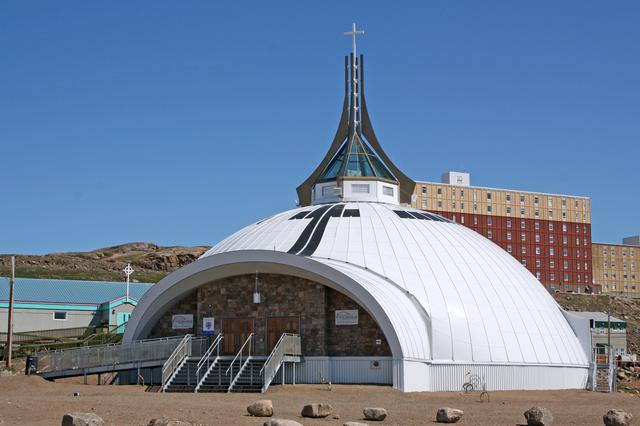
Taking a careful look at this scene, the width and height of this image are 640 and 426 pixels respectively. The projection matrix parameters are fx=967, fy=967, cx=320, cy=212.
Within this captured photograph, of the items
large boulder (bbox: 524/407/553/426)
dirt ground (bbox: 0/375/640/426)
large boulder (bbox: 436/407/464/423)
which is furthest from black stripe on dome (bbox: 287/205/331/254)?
large boulder (bbox: 524/407/553/426)

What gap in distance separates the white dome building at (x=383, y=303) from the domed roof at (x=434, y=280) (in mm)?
53

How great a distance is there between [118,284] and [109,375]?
30730 mm

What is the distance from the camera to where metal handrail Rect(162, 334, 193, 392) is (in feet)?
107

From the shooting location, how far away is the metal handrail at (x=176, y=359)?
3262 centimetres

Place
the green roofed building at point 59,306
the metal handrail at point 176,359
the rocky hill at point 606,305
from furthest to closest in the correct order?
the rocky hill at point 606,305, the green roofed building at point 59,306, the metal handrail at point 176,359

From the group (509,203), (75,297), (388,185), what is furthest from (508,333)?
(509,203)

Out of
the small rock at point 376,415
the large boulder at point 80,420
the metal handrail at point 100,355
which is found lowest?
the small rock at point 376,415

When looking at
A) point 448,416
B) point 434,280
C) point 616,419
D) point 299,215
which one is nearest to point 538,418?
point 616,419

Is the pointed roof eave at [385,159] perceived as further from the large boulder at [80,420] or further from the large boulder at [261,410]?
the large boulder at [80,420]

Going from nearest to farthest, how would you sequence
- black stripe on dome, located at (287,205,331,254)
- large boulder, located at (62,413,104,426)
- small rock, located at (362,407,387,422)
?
1. large boulder, located at (62,413,104,426)
2. small rock, located at (362,407,387,422)
3. black stripe on dome, located at (287,205,331,254)

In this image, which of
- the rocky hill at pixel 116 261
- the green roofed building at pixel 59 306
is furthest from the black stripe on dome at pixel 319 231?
A: the rocky hill at pixel 116 261

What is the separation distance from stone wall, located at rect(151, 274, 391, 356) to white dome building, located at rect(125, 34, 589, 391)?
4 cm

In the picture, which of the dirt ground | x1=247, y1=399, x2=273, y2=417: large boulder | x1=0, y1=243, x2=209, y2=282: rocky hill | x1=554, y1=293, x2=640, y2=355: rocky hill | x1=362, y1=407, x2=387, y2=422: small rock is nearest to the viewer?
the dirt ground

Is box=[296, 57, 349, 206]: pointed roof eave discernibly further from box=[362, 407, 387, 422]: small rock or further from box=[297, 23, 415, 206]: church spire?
box=[362, 407, 387, 422]: small rock
